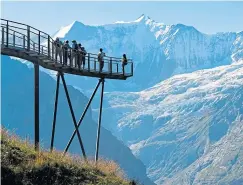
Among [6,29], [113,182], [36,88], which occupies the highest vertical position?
[6,29]

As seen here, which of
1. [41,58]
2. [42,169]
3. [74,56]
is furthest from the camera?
[74,56]

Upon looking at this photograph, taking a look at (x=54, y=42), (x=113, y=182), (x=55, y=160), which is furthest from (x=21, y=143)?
(x=54, y=42)

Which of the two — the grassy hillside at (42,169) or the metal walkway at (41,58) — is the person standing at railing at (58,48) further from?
the grassy hillside at (42,169)

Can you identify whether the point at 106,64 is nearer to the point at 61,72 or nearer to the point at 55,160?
the point at 61,72

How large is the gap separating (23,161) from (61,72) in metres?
14.9

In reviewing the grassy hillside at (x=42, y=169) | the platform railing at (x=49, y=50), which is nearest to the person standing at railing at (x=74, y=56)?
the platform railing at (x=49, y=50)

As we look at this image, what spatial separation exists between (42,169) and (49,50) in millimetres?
12023

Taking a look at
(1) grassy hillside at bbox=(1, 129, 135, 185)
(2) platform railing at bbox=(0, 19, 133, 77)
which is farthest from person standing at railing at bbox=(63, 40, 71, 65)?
(1) grassy hillside at bbox=(1, 129, 135, 185)

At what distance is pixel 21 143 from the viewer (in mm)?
34969

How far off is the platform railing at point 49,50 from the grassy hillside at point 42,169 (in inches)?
221

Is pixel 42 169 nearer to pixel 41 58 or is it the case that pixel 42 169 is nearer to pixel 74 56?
pixel 41 58

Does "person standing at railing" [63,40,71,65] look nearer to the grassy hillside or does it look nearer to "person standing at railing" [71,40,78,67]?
"person standing at railing" [71,40,78,67]

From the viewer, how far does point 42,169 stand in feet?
104

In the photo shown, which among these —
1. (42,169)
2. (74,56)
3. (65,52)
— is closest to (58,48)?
(65,52)
